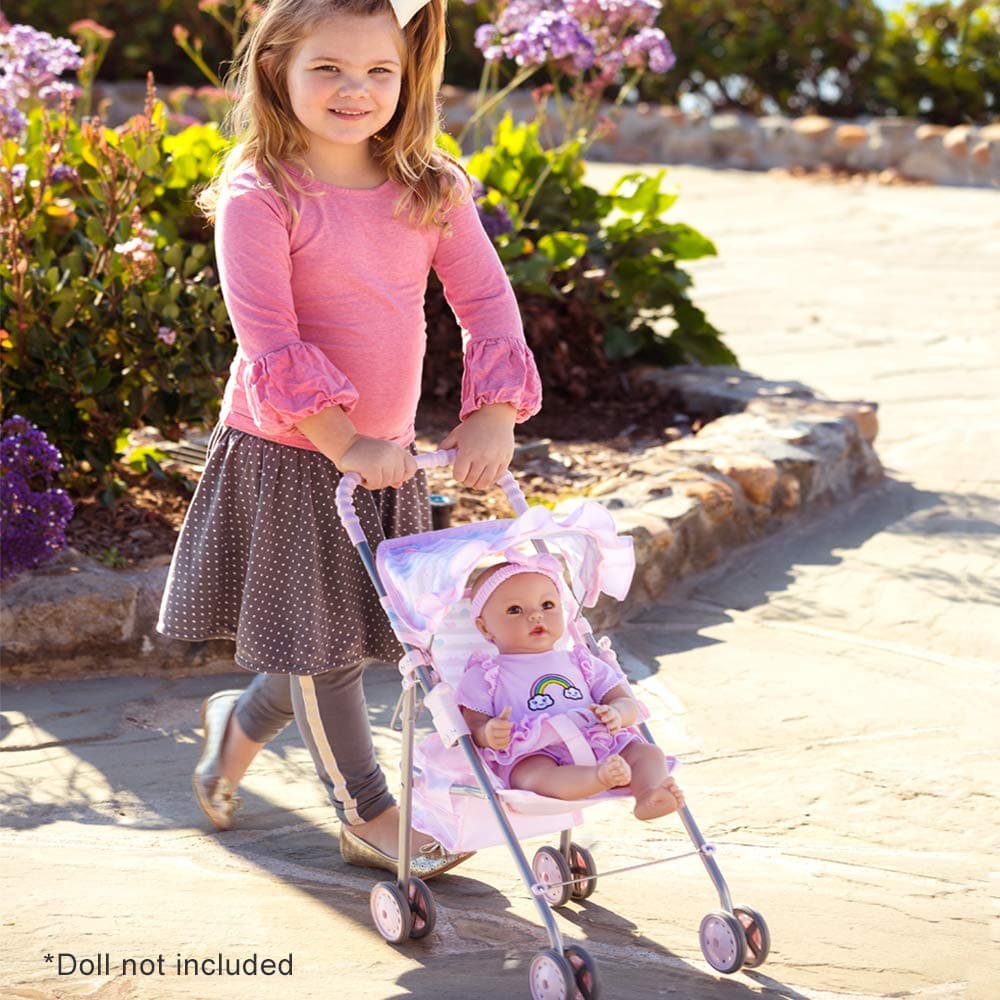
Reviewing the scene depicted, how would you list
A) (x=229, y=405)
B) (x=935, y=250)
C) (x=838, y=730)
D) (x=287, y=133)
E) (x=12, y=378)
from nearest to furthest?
1. (x=287, y=133)
2. (x=229, y=405)
3. (x=838, y=730)
4. (x=12, y=378)
5. (x=935, y=250)

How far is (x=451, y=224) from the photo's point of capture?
2.84 meters

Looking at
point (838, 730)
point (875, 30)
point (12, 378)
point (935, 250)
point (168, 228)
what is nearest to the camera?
point (838, 730)

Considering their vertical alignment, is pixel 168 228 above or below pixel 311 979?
above

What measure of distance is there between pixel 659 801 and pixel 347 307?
39.6 inches

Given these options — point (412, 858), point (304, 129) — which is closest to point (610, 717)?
point (412, 858)

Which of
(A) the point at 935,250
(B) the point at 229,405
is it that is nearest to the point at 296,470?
(B) the point at 229,405

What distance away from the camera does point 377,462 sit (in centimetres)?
256

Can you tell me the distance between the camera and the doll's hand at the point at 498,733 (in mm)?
2443

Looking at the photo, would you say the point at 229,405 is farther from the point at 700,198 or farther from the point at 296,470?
the point at 700,198

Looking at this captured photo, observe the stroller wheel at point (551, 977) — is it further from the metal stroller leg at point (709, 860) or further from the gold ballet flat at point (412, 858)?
the gold ballet flat at point (412, 858)

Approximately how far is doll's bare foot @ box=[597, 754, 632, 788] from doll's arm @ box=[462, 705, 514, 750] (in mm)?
163

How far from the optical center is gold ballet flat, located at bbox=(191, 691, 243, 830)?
9.90 feet

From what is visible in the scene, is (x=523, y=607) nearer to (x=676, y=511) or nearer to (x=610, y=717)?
(x=610, y=717)

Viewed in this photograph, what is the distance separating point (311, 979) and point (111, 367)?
2183 millimetres
